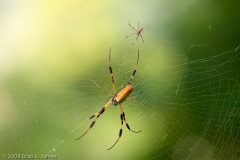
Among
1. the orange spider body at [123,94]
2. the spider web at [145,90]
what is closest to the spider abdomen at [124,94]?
Answer: the orange spider body at [123,94]

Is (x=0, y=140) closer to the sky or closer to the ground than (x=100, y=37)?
closer to the ground

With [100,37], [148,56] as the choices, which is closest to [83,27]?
[100,37]

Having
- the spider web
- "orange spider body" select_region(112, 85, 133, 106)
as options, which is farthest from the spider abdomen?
the spider web

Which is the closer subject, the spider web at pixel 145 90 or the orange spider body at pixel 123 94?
the orange spider body at pixel 123 94

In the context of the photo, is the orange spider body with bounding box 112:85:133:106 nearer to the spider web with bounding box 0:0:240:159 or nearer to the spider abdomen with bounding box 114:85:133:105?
the spider abdomen with bounding box 114:85:133:105

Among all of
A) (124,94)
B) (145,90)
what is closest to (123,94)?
(124,94)

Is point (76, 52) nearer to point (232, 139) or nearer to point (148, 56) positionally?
point (148, 56)

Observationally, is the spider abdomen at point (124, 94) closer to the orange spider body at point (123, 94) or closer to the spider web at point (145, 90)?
the orange spider body at point (123, 94)
